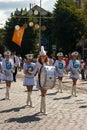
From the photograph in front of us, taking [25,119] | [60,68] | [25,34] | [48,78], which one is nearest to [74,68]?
[60,68]

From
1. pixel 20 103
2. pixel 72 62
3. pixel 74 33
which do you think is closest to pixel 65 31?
pixel 74 33

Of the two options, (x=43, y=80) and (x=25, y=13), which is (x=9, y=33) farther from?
(x=43, y=80)

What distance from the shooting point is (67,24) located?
5772cm

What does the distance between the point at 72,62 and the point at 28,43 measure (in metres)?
50.1

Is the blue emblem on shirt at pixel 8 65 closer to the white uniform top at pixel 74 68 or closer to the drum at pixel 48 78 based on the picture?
the white uniform top at pixel 74 68

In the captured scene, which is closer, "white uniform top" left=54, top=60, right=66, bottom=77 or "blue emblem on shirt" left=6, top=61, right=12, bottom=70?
"blue emblem on shirt" left=6, top=61, right=12, bottom=70

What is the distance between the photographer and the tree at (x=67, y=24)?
57.5 meters

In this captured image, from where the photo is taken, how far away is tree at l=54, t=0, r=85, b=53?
57469 millimetres

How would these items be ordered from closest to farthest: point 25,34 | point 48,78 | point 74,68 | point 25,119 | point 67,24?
point 25,119, point 48,78, point 74,68, point 67,24, point 25,34

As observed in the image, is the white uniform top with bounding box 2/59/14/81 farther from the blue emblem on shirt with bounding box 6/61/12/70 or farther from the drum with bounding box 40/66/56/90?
the drum with bounding box 40/66/56/90

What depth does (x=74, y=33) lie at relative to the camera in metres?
57.8

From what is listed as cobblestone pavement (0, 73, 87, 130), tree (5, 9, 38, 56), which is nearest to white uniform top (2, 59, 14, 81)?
cobblestone pavement (0, 73, 87, 130)

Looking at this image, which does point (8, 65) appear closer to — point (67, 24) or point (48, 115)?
point (48, 115)

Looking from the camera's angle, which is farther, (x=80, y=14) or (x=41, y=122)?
(x=80, y=14)
